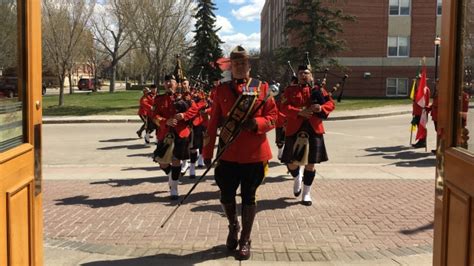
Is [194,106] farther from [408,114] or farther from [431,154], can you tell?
[408,114]

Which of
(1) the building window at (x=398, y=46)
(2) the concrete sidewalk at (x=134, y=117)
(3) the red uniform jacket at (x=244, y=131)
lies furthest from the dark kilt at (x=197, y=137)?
(1) the building window at (x=398, y=46)

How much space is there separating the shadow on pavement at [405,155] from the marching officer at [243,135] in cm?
695

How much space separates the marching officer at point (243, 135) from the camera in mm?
4912

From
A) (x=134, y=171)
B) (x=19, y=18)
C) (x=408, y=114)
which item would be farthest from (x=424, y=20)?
(x=19, y=18)

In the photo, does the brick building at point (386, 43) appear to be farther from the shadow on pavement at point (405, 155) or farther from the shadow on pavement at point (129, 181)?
the shadow on pavement at point (129, 181)

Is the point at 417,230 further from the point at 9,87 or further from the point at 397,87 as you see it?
the point at 397,87

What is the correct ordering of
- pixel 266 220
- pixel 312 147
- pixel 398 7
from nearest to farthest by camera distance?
pixel 266 220 < pixel 312 147 < pixel 398 7

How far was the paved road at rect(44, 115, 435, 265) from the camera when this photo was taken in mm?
5270

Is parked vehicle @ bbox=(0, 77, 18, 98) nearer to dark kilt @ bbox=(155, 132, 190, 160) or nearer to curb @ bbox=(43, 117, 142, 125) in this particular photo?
dark kilt @ bbox=(155, 132, 190, 160)

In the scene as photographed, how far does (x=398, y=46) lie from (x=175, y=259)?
41.8 m

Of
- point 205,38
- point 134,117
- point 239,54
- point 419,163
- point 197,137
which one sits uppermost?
point 205,38

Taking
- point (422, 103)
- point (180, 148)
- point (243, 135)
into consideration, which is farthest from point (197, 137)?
point (422, 103)

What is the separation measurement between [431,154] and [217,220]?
8265 millimetres

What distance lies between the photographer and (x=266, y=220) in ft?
21.2
